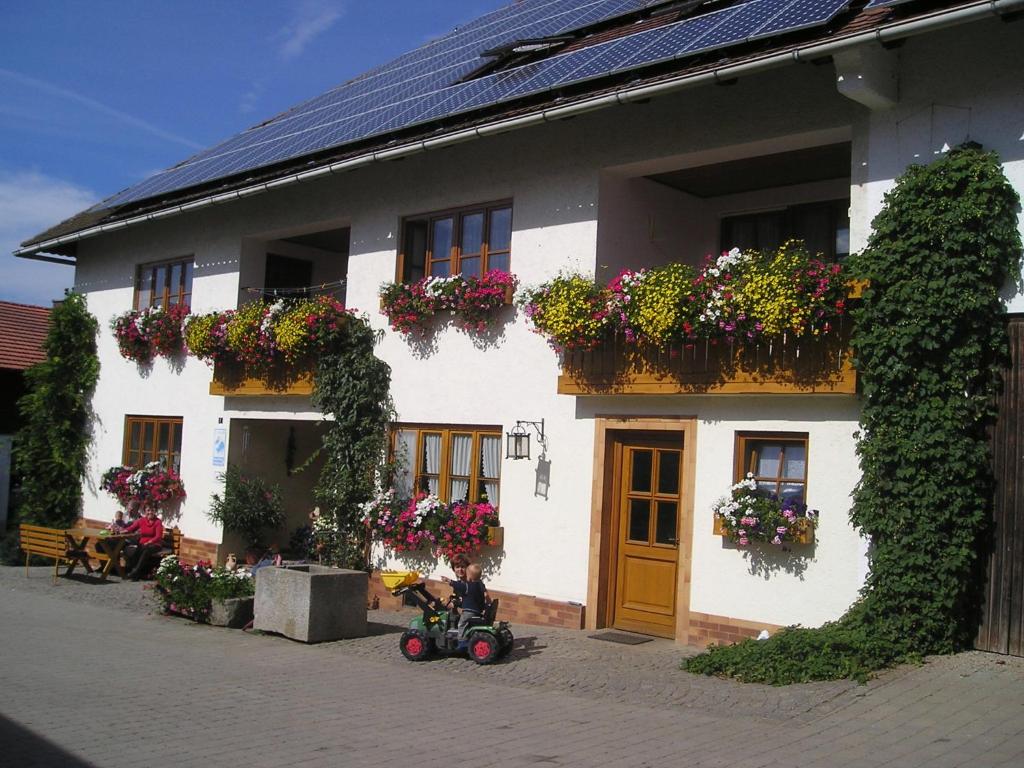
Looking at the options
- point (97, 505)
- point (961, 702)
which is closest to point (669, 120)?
point (961, 702)

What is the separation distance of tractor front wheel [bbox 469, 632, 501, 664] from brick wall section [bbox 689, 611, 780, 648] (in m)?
2.09

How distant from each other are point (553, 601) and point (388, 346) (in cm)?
437

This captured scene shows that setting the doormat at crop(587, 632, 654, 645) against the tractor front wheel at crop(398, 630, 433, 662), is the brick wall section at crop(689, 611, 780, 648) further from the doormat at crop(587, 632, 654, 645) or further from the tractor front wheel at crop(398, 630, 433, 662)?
the tractor front wheel at crop(398, 630, 433, 662)

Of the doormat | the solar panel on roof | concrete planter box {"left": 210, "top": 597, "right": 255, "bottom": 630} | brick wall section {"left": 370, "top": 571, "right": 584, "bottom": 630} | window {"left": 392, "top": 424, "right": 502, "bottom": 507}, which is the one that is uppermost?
the solar panel on roof

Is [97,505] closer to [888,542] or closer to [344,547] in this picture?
[344,547]

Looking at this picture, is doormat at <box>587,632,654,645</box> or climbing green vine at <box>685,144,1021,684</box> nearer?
climbing green vine at <box>685,144,1021,684</box>

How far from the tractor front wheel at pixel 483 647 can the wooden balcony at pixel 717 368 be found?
2980mm

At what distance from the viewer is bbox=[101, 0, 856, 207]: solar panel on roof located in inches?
418

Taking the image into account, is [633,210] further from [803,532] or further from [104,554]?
[104,554]

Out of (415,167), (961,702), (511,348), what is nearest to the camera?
(961,702)

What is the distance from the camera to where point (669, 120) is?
37.5 feet

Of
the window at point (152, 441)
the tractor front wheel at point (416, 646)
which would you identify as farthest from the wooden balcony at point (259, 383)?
the tractor front wheel at point (416, 646)

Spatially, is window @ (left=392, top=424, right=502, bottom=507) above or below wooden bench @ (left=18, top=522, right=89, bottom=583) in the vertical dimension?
above


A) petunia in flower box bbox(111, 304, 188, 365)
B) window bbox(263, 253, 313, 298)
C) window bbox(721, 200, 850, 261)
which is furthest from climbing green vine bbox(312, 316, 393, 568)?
window bbox(721, 200, 850, 261)
